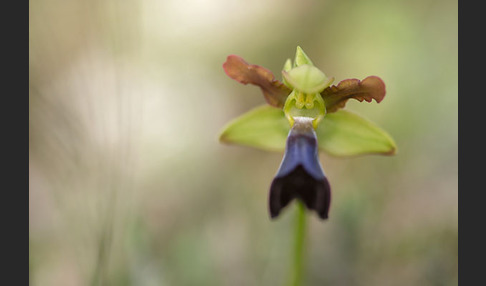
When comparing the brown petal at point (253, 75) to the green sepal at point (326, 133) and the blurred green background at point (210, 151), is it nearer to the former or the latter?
the green sepal at point (326, 133)

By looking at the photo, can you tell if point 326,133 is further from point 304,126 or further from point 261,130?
point 261,130

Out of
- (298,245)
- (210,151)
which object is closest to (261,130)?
(298,245)

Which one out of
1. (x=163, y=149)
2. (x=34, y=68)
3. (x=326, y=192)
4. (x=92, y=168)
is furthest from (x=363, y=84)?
(x=34, y=68)

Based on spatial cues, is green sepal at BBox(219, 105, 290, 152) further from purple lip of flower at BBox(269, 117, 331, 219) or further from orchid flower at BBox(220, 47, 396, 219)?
purple lip of flower at BBox(269, 117, 331, 219)

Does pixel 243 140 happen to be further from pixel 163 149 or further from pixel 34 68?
pixel 34 68

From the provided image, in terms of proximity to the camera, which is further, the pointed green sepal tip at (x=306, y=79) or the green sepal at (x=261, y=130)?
the green sepal at (x=261, y=130)

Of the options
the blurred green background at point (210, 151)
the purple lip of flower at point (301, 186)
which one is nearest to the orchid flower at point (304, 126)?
the purple lip of flower at point (301, 186)
